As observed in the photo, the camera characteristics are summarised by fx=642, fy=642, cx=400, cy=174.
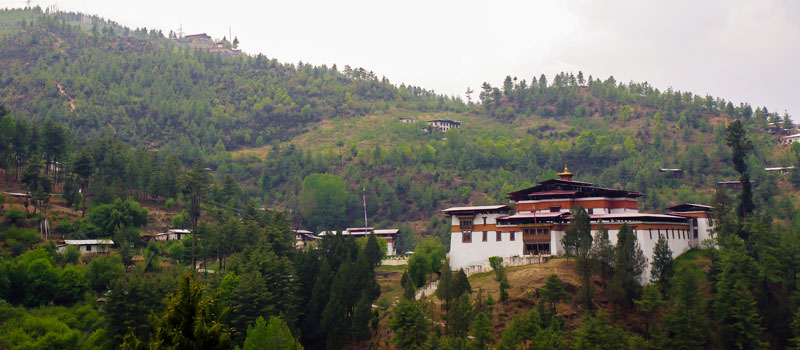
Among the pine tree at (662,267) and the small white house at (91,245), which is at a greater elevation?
the small white house at (91,245)

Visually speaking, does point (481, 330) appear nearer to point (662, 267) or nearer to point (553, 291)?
point (553, 291)

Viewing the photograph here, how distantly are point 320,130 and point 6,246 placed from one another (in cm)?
11822

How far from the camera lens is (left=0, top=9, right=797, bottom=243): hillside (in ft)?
419

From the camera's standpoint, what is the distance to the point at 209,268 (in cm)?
7525

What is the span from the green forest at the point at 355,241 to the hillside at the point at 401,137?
705 millimetres

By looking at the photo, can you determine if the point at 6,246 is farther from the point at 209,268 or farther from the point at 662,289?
the point at 662,289

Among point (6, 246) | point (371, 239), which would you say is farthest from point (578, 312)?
point (6, 246)

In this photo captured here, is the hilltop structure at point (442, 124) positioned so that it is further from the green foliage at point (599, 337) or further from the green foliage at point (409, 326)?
the green foliage at point (599, 337)

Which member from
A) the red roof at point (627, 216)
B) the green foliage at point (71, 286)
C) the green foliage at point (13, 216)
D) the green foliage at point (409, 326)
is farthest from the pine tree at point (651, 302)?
the green foliage at point (13, 216)

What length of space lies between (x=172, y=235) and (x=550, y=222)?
4825cm

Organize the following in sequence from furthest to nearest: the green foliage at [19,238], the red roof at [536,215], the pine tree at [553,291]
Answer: the red roof at [536,215] → the green foliage at [19,238] → the pine tree at [553,291]

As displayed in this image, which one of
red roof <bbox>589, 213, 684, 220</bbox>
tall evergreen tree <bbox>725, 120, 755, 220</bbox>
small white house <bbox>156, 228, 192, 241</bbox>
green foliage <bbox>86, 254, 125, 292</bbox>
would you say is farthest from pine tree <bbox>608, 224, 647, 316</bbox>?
small white house <bbox>156, 228, 192, 241</bbox>

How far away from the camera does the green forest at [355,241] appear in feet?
172

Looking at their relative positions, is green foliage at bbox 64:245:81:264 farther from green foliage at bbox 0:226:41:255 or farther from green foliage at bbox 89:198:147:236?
green foliage at bbox 89:198:147:236
